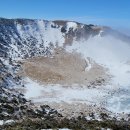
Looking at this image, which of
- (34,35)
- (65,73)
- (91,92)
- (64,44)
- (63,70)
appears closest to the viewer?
(91,92)

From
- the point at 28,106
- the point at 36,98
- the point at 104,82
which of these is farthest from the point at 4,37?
the point at 28,106

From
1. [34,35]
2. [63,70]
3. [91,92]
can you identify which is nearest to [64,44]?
[34,35]

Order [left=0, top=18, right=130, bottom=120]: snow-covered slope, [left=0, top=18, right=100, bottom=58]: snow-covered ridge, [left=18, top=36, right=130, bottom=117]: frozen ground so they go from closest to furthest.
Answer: [left=18, top=36, right=130, bottom=117]: frozen ground < [left=0, top=18, right=130, bottom=120]: snow-covered slope < [left=0, top=18, right=100, bottom=58]: snow-covered ridge

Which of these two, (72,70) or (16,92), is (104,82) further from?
(16,92)

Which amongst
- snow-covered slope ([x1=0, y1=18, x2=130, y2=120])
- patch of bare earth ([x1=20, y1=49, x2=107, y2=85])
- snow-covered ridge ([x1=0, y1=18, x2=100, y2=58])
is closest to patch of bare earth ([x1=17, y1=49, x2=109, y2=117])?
patch of bare earth ([x1=20, y1=49, x2=107, y2=85])

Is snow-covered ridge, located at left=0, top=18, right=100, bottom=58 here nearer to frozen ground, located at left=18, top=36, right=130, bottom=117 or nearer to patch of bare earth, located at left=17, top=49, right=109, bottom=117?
patch of bare earth, located at left=17, top=49, right=109, bottom=117

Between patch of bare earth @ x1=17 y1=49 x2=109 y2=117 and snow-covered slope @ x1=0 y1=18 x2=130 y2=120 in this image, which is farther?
snow-covered slope @ x1=0 y1=18 x2=130 y2=120

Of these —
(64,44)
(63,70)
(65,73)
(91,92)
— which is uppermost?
(64,44)

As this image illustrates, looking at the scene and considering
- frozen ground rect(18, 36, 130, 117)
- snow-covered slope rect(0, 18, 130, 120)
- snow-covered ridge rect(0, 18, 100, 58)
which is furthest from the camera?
snow-covered ridge rect(0, 18, 100, 58)

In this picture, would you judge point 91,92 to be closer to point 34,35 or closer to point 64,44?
point 64,44
